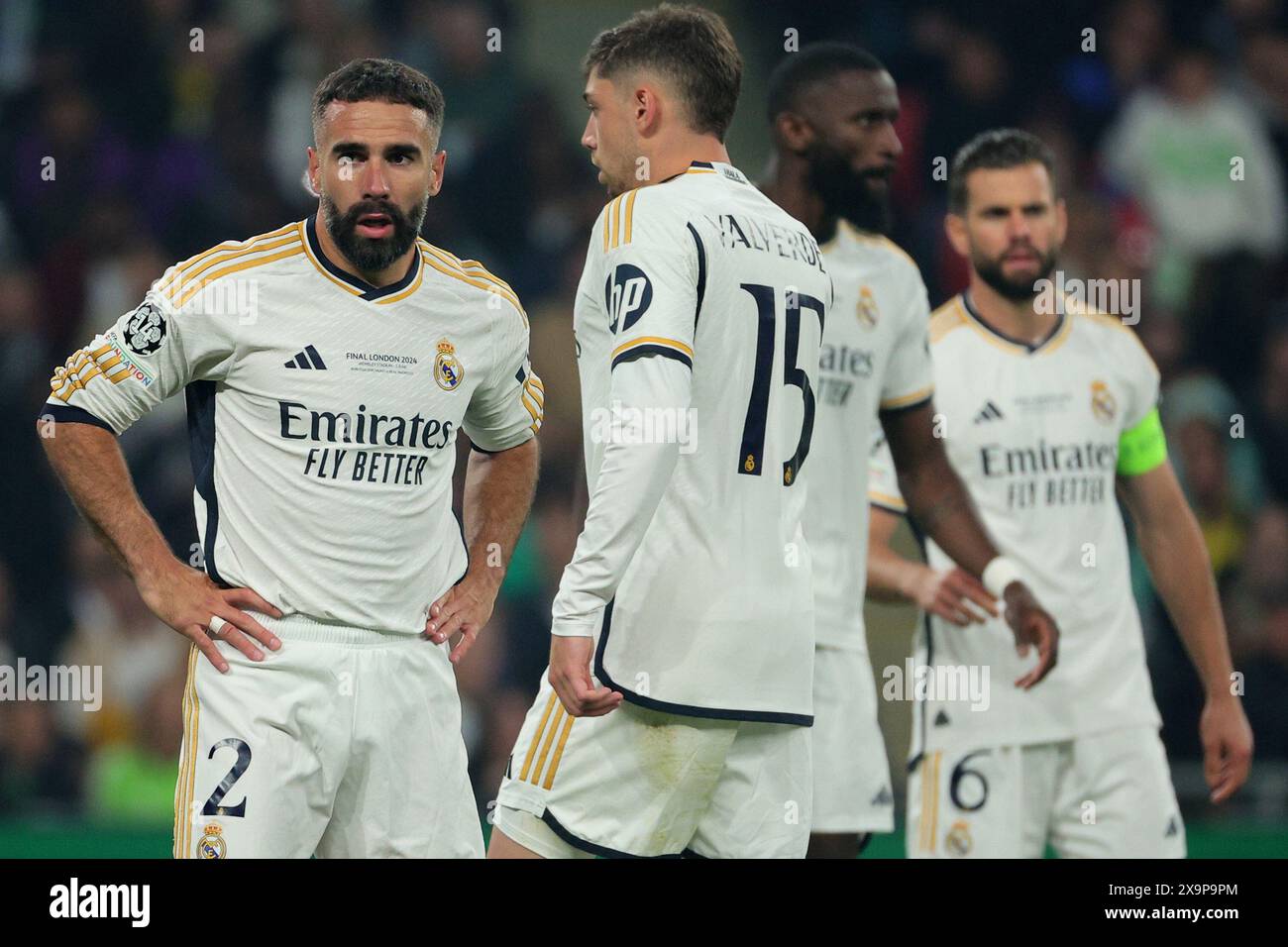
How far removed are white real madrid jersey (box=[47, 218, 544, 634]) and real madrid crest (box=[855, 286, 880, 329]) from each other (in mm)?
1638

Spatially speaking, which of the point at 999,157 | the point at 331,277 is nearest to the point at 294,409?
the point at 331,277

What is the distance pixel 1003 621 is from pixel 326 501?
2629mm

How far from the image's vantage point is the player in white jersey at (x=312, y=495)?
13.0 ft

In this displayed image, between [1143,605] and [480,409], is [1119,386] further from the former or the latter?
[1143,605]

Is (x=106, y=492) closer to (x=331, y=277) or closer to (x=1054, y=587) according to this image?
(x=331, y=277)

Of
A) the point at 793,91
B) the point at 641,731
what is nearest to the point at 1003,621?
the point at 793,91

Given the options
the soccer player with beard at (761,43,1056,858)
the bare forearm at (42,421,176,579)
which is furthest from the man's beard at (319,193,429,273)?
the soccer player with beard at (761,43,1056,858)

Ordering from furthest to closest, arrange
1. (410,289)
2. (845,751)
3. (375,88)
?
(845,751), (410,289), (375,88)

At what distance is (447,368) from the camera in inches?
166

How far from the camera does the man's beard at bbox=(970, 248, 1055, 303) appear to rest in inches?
245

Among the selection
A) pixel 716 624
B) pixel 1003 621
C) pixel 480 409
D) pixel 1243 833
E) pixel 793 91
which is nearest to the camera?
pixel 716 624

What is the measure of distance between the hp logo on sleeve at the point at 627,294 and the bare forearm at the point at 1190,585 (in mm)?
2750

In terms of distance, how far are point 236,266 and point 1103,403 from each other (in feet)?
10.2
